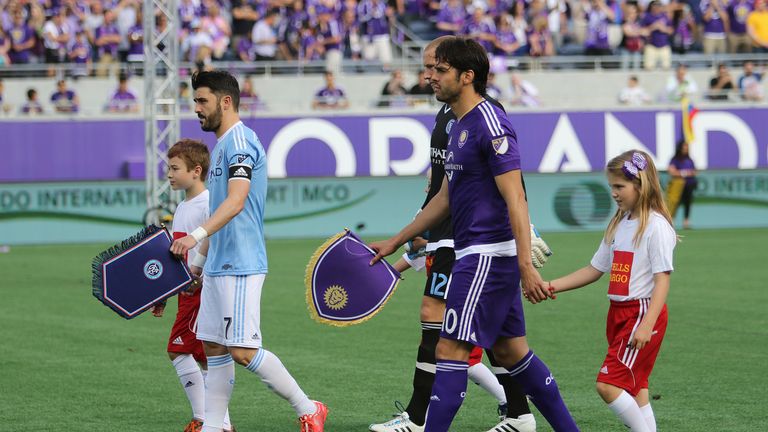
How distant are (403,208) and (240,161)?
764 inches

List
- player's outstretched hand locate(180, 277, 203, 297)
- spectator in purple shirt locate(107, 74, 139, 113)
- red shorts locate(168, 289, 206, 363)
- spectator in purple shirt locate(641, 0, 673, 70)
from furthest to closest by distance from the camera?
spectator in purple shirt locate(641, 0, 673, 70) → spectator in purple shirt locate(107, 74, 139, 113) → red shorts locate(168, 289, 206, 363) → player's outstretched hand locate(180, 277, 203, 297)

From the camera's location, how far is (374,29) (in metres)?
28.5

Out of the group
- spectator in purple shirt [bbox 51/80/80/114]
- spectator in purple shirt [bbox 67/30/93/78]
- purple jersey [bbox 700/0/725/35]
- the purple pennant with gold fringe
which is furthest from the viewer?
purple jersey [bbox 700/0/725/35]

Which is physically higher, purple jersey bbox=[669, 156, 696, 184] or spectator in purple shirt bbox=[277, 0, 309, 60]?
spectator in purple shirt bbox=[277, 0, 309, 60]

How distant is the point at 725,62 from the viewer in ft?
98.6

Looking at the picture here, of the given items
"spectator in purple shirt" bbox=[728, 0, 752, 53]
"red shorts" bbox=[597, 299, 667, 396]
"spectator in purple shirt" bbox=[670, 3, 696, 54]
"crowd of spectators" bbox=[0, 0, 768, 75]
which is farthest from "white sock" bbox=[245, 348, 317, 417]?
"spectator in purple shirt" bbox=[728, 0, 752, 53]

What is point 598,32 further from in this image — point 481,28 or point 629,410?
point 629,410

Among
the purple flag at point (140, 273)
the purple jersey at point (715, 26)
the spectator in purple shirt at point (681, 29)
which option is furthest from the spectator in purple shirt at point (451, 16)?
the purple flag at point (140, 273)

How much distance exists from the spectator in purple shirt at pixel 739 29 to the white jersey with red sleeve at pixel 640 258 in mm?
25260

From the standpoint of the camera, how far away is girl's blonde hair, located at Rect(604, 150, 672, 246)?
654 cm

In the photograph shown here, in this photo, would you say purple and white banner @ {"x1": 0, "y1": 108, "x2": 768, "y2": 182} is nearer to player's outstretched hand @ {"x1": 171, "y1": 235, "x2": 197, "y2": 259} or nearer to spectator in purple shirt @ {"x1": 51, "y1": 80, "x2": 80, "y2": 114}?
spectator in purple shirt @ {"x1": 51, "y1": 80, "x2": 80, "y2": 114}

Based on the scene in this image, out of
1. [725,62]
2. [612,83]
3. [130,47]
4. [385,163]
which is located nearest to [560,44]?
[612,83]

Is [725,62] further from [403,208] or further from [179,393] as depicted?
[179,393]

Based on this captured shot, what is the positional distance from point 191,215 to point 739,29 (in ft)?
82.3
